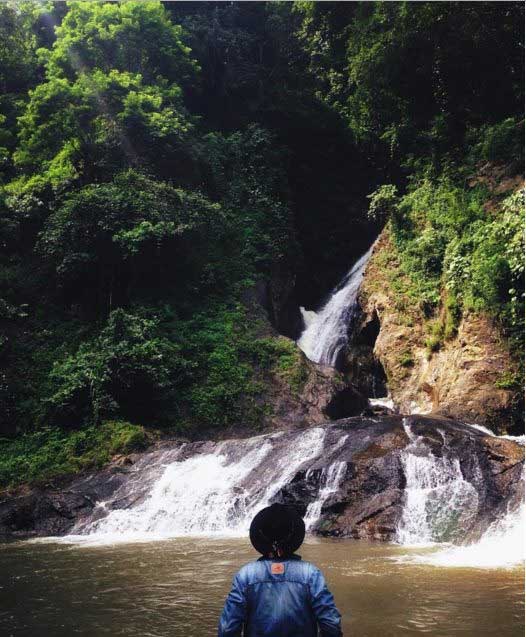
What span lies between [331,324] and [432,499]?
11.9m

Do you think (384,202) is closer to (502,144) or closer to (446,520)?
(502,144)

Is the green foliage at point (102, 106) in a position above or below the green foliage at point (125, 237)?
above

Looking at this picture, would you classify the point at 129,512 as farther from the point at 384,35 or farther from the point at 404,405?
the point at 384,35

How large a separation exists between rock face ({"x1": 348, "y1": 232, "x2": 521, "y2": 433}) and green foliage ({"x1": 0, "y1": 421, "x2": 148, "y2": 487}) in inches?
289

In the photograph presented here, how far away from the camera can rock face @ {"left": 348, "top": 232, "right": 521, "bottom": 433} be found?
13625 mm

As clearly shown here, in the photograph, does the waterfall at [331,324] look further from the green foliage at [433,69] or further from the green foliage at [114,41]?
the green foliage at [114,41]

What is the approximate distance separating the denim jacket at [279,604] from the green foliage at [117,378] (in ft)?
43.1

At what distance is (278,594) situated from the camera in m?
2.49

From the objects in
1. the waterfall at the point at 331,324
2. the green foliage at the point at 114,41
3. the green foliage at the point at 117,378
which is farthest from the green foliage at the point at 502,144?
the green foliage at the point at 114,41

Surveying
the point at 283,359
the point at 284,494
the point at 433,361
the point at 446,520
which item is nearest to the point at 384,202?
the point at 433,361

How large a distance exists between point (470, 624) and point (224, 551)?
4066 millimetres

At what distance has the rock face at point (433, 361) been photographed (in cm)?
1362

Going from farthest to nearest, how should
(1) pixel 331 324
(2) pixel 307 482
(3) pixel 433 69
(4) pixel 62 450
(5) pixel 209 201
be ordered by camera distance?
(3) pixel 433 69 → (5) pixel 209 201 → (1) pixel 331 324 → (4) pixel 62 450 → (2) pixel 307 482

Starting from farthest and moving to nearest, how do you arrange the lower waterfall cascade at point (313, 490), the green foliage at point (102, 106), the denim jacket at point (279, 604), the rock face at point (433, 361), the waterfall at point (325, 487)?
the green foliage at point (102, 106) → the rock face at point (433, 361) → the waterfall at point (325, 487) → the lower waterfall cascade at point (313, 490) → the denim jacket at point (279, 604)
